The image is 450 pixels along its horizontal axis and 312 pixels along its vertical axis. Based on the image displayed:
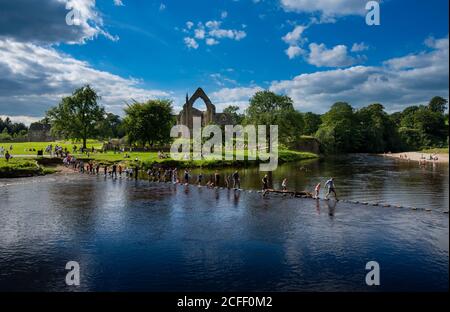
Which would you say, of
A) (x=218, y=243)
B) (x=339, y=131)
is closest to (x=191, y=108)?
(x=339, y=131)

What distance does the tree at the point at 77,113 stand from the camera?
84438mm

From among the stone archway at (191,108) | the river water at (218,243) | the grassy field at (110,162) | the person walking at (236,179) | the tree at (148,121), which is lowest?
the river water at (218,243)

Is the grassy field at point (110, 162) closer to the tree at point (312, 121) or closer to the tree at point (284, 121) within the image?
the tree at point (284, 121)

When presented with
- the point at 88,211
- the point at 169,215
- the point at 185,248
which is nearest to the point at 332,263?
the point at 185,248

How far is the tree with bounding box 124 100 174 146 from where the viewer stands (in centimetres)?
8900

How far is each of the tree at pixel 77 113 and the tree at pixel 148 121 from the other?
745 cm

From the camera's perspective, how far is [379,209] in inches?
1123

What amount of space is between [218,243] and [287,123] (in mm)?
100965

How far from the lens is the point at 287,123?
117375mm

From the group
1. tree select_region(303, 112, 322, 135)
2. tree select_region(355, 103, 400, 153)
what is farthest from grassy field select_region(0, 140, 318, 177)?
tree select_region(303, 112, 322, 135)

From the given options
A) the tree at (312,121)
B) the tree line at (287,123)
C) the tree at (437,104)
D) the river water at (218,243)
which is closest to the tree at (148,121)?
the tree line at (287,123)

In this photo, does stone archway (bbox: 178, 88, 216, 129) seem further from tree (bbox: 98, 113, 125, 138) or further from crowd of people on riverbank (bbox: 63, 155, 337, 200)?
crowd of people on riverbank (bbox: 63, 155, 337, 200)

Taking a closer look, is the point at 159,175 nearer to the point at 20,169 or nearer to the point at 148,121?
the point at 20,169
